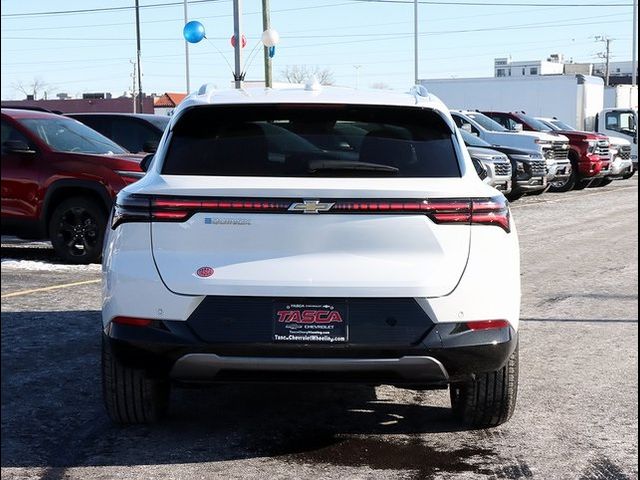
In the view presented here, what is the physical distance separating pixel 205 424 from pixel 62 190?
7.17m

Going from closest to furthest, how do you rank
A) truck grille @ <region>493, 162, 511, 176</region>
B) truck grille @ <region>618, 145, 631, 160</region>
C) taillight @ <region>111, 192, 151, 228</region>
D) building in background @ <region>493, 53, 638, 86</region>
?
taillight @ <region>111, 192, 151, 228</region> → truck grille @ <region>493, 162, 511, 176</region> → truck grille @ <region>618, 145, 631, 160</region> → building in background @ <region>493, 53, 638, 86</region>

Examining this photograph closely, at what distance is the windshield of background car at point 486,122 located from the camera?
1004 inches

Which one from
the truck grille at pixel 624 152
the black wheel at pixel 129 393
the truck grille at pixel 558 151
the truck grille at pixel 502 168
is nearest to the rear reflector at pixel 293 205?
the black wheel at pixel 129 393

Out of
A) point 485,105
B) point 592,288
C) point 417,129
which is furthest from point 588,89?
point 417,129

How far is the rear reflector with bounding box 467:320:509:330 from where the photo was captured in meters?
4.54

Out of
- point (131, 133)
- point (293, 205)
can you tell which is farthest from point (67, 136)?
point (293, 205)

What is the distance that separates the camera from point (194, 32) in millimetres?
21328

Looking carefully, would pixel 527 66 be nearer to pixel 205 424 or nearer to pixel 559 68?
pixel 559 68

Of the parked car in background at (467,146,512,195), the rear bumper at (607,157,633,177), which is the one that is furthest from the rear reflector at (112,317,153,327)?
the rear bumper at (607,157,633,177)

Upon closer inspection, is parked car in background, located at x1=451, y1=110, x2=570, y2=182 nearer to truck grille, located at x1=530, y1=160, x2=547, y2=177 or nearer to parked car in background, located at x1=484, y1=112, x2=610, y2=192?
truck grille, located at x1=530, y1=160, x2=547, y2=177

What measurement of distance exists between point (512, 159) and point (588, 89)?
17.3m

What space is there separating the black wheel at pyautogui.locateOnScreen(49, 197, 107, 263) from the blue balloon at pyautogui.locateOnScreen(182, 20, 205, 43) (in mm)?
9936

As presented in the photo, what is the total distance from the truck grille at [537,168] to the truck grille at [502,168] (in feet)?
4.32

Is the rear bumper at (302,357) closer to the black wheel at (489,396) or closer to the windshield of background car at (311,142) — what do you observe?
the black wheel at (489,396)
